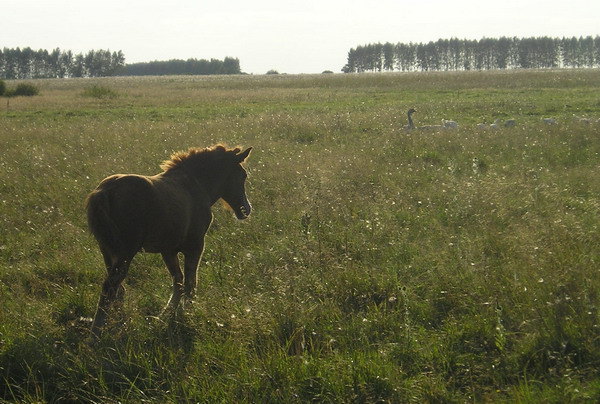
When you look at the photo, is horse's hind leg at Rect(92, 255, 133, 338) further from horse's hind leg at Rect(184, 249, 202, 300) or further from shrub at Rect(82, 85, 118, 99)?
shrub at Rect(82, 85, 118, 99)

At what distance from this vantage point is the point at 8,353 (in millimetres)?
4520

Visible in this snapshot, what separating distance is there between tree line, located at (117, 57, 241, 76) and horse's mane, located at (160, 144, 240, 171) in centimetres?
15936

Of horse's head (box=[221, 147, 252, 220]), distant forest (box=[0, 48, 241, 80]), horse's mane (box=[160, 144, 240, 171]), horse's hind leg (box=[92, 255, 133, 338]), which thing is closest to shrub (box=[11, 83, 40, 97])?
horse's head (box=[221, 147, 252, 220])

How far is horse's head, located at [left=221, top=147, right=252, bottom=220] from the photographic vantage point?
6.58 meters

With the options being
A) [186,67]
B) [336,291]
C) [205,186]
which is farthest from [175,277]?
[186,67]

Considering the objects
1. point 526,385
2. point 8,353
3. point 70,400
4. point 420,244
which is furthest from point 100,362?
point 420,244

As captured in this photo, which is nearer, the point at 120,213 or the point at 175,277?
the point at 120,213

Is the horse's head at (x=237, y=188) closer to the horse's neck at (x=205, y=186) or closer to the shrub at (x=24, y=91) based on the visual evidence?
the horse's neck at (x=205, y=186)

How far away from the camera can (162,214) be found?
5238 mm

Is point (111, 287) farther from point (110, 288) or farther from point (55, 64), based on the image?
point (55, 64)

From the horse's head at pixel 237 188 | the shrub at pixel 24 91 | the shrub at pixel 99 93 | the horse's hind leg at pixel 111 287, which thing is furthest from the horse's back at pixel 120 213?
the shrub at pixel 24 91

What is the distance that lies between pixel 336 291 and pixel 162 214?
5.84ft

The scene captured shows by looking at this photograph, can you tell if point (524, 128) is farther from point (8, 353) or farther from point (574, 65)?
point (574, 65)

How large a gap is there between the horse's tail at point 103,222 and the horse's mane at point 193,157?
1.28 metres
